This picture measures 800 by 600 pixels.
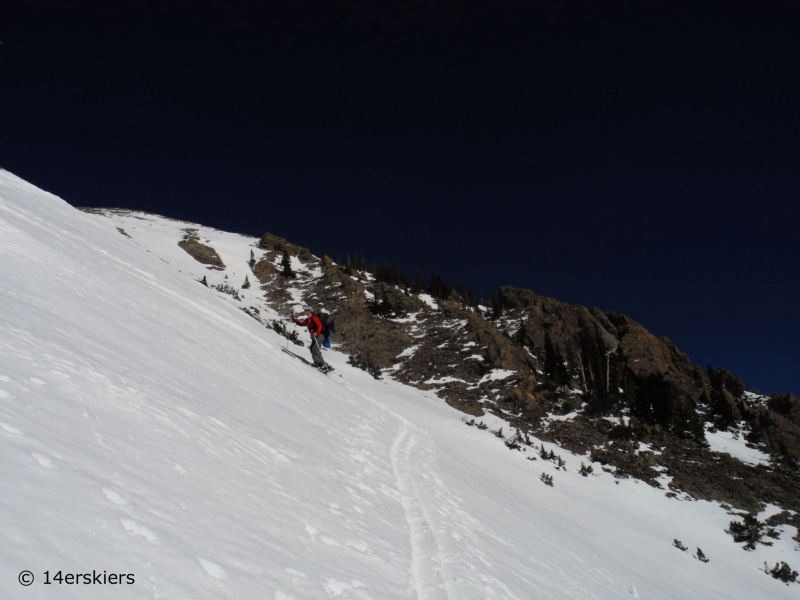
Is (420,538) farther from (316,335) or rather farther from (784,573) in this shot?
(784,573)

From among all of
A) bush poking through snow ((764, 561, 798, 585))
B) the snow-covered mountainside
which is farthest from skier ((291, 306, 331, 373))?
bush poking through snow ((764, 561, 798, 585))

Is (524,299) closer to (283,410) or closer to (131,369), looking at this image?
(283,410)

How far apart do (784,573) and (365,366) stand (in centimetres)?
1949

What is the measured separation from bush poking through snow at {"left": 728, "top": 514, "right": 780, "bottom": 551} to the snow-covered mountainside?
2.02ft

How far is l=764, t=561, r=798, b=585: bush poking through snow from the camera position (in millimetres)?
13098

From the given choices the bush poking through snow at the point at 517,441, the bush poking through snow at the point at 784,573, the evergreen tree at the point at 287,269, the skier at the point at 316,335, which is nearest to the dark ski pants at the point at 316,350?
the skier at the point at 316,335

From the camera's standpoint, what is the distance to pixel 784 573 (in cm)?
1320

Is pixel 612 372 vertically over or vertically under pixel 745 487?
over

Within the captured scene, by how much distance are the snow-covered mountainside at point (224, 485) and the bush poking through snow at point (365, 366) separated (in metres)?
10.8

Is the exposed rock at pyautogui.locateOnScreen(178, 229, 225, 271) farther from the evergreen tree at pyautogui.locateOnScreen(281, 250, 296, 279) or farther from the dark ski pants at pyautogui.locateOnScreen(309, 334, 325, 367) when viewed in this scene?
the dark ski pants at pyautogui.locateOnScreen(309, 334, 325, 367)

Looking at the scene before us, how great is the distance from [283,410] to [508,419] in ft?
55.3

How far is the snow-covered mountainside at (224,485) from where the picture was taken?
2555 millimetres

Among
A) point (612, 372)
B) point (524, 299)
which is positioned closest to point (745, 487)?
point (612, 372)

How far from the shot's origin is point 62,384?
3.95 meters
